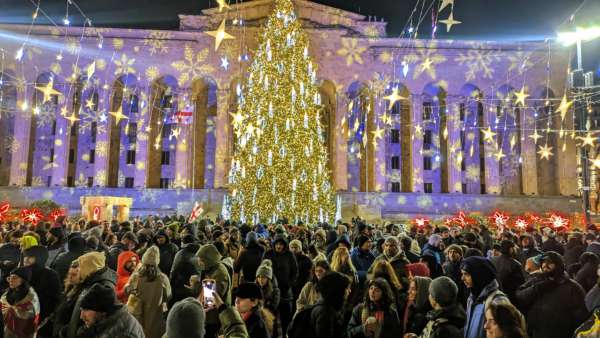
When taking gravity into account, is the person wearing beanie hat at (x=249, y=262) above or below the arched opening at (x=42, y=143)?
below

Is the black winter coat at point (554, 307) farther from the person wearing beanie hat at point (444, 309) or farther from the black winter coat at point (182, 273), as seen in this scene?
the black winter coat at point (182, 273)

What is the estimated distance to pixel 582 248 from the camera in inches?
342

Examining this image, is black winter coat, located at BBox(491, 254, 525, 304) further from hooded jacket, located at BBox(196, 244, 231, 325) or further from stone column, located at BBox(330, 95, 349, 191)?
stone column, located at BBox(330, 95, 349, 191)

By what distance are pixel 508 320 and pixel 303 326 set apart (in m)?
1.61

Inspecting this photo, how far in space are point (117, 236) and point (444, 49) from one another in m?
32.0

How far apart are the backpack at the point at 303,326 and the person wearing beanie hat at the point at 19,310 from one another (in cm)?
281

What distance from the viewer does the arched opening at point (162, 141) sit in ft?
121

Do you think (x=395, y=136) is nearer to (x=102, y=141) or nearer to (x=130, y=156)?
(x=130, y=156)

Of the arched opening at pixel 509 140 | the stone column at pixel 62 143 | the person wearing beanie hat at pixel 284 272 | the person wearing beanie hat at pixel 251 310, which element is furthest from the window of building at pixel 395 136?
the person wearing beanie hat at pixel 251 310

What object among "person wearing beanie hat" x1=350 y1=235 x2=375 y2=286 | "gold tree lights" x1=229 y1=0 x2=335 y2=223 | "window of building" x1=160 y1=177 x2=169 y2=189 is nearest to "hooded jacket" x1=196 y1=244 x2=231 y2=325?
"person wearing beanie hat" x1=350 y1=235 x2=375 y2=286

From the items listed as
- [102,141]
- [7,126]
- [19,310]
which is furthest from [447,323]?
[7,126]

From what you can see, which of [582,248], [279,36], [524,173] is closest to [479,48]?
[524,173]

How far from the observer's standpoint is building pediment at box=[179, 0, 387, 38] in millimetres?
35969

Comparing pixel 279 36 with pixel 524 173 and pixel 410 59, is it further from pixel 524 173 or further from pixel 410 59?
pixel 524 173
